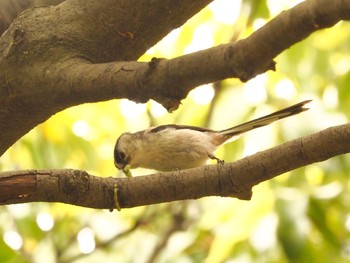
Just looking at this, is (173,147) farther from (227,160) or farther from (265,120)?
(265,120)

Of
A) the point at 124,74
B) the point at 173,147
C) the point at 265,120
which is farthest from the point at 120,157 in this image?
the point at 124,74

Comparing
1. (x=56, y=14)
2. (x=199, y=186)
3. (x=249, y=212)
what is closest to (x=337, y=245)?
(x=249, y=212)

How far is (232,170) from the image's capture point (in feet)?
4.86

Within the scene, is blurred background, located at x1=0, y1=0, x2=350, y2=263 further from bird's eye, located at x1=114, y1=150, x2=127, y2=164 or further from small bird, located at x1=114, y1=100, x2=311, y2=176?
bird's eye, located at x1=114, y1=150, x2=127, y2=164

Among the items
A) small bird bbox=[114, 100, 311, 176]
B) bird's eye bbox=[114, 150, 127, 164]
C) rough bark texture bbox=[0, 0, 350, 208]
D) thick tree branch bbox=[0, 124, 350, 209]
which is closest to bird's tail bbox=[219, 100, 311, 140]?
small bird bbox=[114, 100, 311, 176]

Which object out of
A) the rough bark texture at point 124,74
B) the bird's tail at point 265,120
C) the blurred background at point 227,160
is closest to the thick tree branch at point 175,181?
the rough bark texture at point 124,74

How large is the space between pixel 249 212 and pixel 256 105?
59 centimetres

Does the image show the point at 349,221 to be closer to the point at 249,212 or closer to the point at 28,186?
the point at 249,212

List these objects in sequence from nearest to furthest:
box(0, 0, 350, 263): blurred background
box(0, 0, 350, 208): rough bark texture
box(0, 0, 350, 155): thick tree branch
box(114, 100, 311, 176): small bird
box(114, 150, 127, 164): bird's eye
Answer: box(0, 0, 350, 208): rough bark texture → box(0, 0, 350, 155): thick tree branch → box(0, 0, 350, 263): blurred background → box(114, 100, 311, 176): small bird → box(114, 150, 127, 164): bird's eye

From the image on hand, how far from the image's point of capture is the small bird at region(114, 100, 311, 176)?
2.84 metres

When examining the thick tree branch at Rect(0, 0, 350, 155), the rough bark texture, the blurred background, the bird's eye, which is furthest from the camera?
the bird's eye

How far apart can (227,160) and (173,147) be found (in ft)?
0.75

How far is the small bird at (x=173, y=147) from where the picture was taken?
9.31 feet

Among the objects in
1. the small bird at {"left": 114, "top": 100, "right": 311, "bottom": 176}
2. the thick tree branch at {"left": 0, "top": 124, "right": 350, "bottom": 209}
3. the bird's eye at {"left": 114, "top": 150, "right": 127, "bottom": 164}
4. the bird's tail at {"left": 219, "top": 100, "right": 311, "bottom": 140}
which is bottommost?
the thick tree branch at {"left": 0, "top": 124, "right": 350, "bottom": 209}
